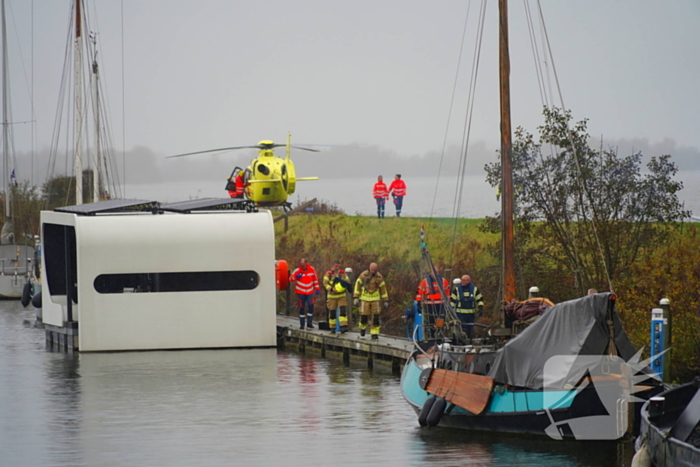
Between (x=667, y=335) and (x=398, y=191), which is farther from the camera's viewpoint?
(x=398, y=191)

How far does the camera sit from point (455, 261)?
112ft

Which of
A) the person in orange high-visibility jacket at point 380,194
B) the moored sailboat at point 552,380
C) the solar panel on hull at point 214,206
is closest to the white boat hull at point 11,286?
the person in orange high-visibility jacket at point 380,194

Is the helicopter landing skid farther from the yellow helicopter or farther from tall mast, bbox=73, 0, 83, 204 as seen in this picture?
the yellow helicopter

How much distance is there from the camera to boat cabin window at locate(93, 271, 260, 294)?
82.4ft

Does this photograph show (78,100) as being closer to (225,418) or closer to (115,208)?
(115,208)

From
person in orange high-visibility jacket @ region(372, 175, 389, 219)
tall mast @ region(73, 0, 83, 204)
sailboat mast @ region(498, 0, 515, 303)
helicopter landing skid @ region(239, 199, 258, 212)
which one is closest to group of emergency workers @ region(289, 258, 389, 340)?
helicopter landing skid @ region(239, 199, 258, 212)

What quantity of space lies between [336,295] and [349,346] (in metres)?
1.31

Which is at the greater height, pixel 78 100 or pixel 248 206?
pixel 78 100

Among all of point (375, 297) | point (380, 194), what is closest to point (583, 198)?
point (375, 297)

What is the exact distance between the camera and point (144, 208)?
1026 inches

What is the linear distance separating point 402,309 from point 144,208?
9.20 m

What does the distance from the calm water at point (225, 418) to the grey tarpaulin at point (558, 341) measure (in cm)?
96

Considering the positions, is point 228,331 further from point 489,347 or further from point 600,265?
point 489,347

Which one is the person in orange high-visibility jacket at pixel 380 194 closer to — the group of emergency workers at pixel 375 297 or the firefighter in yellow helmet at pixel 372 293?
the group of emergency workers at pixel 375 297
